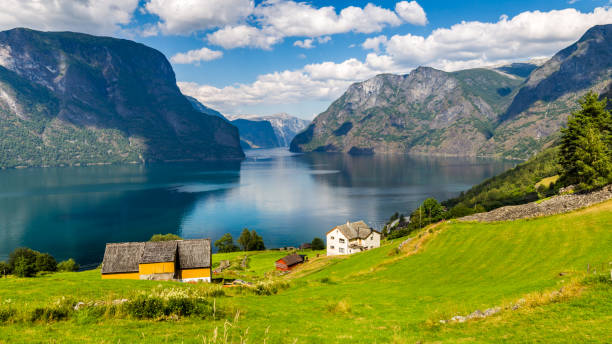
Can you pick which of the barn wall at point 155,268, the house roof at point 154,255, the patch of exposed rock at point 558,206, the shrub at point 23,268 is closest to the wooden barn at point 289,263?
the house roof at point 154,255

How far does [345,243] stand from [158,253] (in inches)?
2025

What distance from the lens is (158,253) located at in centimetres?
4900

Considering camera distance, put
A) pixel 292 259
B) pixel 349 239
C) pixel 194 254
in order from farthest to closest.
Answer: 1. pixel 349 239
2. pixel 292 259
3. pixel 194 254

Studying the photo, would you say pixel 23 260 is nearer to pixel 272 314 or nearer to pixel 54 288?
pixel 54 288

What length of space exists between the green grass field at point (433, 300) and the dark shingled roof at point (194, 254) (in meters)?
20.8

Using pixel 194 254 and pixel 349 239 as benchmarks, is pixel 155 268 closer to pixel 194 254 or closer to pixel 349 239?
pixel 194 254

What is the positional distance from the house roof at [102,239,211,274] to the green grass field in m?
21.8

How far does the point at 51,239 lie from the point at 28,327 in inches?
5313

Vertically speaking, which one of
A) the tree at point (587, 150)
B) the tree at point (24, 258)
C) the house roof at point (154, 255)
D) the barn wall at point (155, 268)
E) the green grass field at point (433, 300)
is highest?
the tree at point (587, 150)

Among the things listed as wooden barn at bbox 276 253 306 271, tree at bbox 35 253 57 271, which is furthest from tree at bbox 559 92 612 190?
tree at bbox 35 253 57 271

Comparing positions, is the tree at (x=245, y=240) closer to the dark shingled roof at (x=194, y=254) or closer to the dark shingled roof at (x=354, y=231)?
the dark shingled roof at (x=354, y=231)

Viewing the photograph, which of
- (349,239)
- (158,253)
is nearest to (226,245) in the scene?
(349,239)

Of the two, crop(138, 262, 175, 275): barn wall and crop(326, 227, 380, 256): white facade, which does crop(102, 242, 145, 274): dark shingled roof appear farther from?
crop(326, 227, 380, 256): white facade

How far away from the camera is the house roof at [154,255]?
159ft
